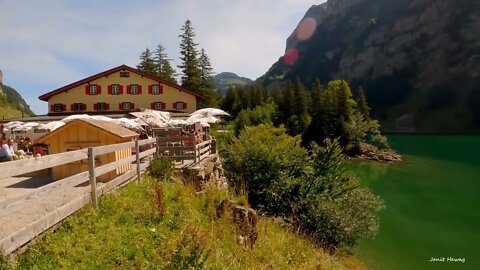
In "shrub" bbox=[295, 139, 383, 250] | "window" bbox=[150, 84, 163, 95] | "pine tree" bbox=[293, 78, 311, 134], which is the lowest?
"shrub" bbox=[295, 139, 383, 250]

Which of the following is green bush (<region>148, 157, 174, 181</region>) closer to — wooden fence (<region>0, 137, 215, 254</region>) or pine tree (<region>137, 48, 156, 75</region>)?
wooden fence (<region>0, 137, 215, 254</region>)

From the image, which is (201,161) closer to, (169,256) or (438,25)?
(169,256)

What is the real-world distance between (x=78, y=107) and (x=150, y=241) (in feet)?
135

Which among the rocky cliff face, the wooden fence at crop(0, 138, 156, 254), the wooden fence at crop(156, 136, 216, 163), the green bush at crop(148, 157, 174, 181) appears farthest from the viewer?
the rocky cliff face

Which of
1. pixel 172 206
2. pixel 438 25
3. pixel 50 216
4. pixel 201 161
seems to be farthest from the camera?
pixel 438 25

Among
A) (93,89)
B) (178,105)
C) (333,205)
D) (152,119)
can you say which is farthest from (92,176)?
(93,89)

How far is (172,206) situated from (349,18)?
19142cm

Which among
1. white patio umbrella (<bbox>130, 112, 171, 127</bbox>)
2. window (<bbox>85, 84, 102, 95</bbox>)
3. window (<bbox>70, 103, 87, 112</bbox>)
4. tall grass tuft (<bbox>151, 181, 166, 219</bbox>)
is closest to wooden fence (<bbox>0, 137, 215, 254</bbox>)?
tall grass tuft (<bbox>151, 181, 166, 219</bbox>)

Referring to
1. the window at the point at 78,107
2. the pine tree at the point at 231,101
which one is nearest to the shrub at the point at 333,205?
the window at the point at 78,107

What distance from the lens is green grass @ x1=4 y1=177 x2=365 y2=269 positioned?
5363 millimetres

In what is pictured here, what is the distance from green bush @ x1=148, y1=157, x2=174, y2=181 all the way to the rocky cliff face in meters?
123

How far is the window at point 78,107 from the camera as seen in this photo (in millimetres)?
43531

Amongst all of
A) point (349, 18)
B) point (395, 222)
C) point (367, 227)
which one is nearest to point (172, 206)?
point (367, 227)

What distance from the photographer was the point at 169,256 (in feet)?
19.4
